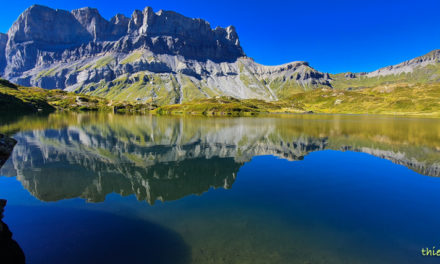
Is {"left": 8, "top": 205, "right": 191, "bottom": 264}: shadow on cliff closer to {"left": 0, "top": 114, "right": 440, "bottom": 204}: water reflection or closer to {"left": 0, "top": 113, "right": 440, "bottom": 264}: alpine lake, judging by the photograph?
{"left": 0, "top": 113, "right": 440, "bottom": 264}: alpine lake

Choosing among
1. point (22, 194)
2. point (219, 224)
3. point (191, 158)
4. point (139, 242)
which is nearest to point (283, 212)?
point (219, 224)

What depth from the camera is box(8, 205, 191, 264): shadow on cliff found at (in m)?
12.0

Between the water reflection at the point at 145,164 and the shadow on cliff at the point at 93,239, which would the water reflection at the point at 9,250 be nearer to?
the shadow on cliff at the point at 93,239

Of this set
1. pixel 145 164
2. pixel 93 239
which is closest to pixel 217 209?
pixel 93 239

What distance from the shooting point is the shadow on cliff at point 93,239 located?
39.3ft

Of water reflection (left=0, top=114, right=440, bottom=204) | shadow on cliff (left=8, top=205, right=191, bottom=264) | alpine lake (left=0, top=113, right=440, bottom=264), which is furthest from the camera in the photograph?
water reflection (left=0, top=114, right=440, bottom=204)

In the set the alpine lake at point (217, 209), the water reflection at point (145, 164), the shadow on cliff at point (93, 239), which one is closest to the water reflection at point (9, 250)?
the shadow on cliff at point (93, 239)

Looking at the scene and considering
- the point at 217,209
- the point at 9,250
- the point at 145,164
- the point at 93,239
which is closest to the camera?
the point at 9,250

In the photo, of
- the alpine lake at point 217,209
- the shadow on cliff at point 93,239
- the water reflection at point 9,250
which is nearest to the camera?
the water reflection at point 9,250

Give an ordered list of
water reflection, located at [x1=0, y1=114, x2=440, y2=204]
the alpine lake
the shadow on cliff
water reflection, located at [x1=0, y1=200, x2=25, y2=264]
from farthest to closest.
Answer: water reflection, located at [x1=0, y1=114, x2=440, y2=204], the alpine lake, the shadow on cliff, water reflection, located at [x1=0, y1=200, x2=25, y2=264]

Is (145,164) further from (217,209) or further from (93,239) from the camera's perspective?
(93,239)

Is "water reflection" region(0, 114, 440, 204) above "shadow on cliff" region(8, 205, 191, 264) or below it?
above

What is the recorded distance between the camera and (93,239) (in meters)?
13.6

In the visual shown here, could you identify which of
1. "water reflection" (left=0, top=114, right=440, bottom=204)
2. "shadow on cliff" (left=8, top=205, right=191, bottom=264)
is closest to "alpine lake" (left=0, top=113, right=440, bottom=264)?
"shadow on cliff" (left=8, top=205, right=191, bottom=264)
